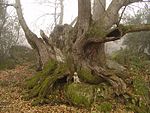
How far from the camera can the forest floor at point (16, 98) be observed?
404 inches

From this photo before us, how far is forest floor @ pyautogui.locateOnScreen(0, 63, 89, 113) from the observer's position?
10270 mm

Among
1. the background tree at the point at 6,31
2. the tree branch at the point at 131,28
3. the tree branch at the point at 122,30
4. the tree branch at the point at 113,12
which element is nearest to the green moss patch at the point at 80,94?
the tree branch at the point at 122,30

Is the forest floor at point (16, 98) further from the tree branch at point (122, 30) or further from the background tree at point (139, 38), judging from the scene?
the background tree at point (139, 38)

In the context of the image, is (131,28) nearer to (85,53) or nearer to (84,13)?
(84,13)

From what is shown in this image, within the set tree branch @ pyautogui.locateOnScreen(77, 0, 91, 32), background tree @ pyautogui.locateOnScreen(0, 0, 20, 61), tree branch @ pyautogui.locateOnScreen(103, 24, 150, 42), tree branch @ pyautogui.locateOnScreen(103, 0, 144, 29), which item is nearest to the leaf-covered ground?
background tree @ pyautogui.locateOnScreen(0, 0, 20, 61)

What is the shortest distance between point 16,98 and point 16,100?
0.27m

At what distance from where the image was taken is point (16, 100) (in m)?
11.4

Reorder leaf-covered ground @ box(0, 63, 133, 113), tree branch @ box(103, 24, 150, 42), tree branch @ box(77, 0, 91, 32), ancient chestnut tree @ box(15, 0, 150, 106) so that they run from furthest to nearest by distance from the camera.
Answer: tree branch @ box(77, 0, 91, 32) < ancient chestnut tree @ box(15, 0, 150, 106) < tree branch @ box(103, 24, 150, 42) < leaf-covered ground @ box(0, 63, 133, 113)

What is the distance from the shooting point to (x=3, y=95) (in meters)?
12.0

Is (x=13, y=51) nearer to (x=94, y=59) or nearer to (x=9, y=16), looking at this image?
(x=9, y=16)

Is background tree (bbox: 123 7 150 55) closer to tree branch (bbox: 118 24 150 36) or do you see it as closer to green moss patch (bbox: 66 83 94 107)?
tree branch (bbox: 118 24 150 36)

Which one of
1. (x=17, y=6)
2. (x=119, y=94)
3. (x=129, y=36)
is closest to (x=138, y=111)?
(x=119, y=94)

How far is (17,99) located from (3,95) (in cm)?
84

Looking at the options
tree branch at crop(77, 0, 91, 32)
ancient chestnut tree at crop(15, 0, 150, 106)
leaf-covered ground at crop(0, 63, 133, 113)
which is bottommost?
leaf-covered ground at crop(0, 63, 133, 113)
